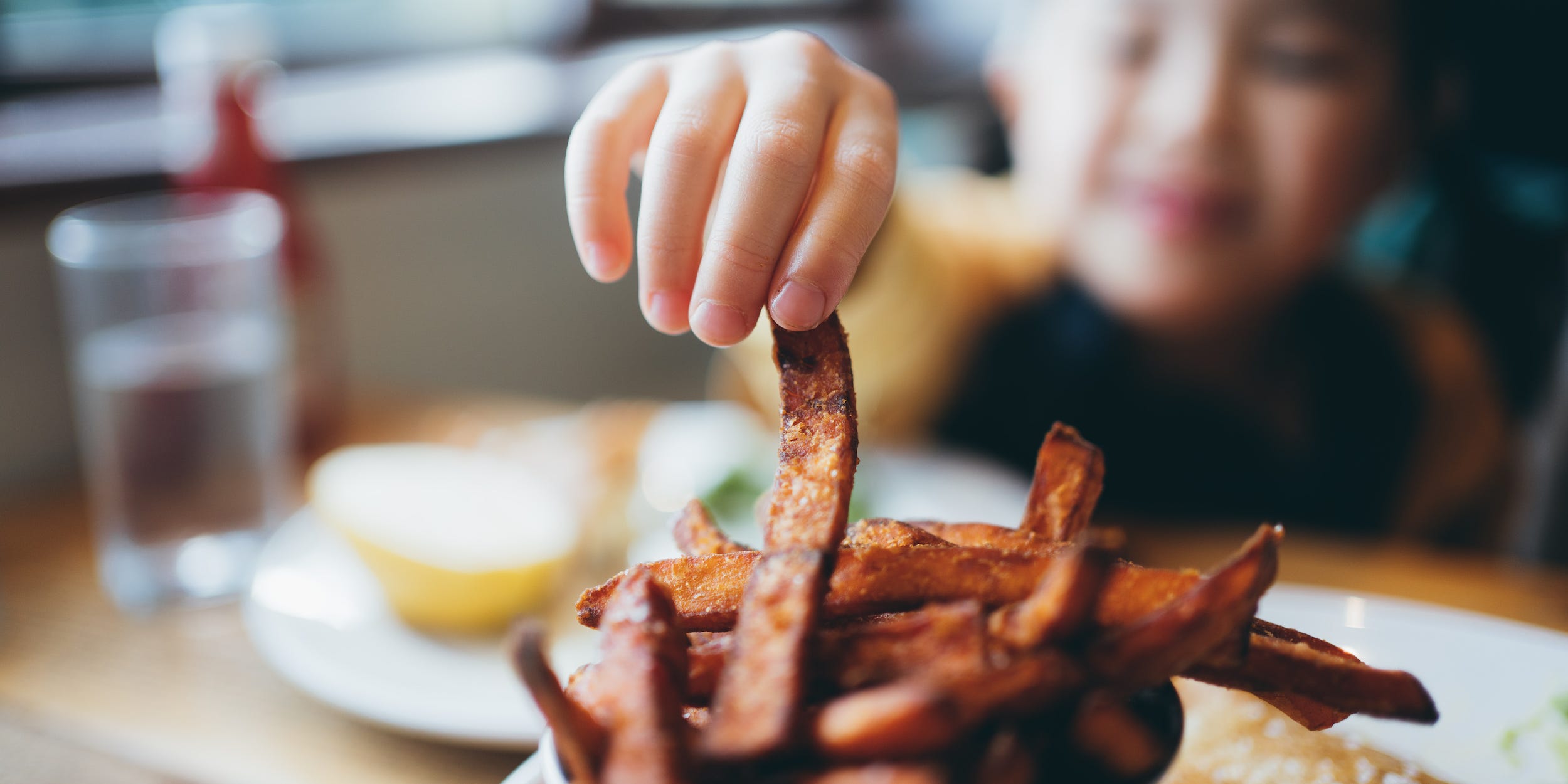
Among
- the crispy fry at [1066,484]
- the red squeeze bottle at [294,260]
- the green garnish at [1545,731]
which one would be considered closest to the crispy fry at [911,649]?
the crispy fry at [1066,484]

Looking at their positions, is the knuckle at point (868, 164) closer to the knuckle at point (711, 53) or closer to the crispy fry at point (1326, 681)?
the knuckle at point (711, 53)

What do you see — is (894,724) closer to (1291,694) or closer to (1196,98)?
(1291,694)

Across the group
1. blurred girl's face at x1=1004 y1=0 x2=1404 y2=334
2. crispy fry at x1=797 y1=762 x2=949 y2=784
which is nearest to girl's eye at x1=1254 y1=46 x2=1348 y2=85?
blurred girl's face at x1=1004 y1=0 x2=1404 y2=334

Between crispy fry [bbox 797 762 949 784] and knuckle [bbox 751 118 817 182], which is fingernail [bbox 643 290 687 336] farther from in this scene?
crispy fry [bbox 797 762 949 784]

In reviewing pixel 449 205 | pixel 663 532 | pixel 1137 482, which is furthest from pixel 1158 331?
pixel 449 205

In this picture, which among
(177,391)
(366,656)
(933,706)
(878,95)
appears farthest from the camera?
(177,391)

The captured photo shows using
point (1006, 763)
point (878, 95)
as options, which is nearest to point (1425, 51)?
point (878, 95)
